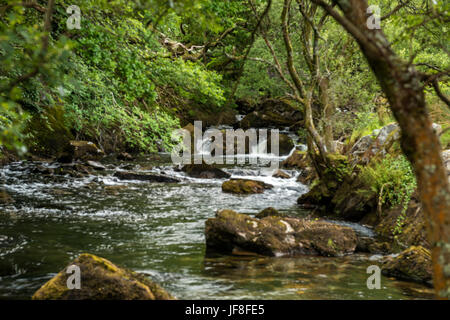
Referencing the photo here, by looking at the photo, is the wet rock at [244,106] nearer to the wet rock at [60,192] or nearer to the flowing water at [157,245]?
the flowing water at [157,245]

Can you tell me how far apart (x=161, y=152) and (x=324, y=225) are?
72.5ft

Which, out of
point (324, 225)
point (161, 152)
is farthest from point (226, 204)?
point (161, 152)

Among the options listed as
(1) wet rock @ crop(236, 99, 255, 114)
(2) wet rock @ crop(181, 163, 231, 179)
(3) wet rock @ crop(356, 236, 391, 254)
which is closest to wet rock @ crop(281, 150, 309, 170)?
(2) wet rock @ crop(181, 163, 231, 179)

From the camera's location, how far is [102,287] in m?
5.04

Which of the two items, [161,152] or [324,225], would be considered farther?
[161,152]

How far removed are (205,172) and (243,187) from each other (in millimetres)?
4316

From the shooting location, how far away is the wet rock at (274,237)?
8266 millimetres

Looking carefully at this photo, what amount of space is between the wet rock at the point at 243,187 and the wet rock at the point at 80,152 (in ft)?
34.1

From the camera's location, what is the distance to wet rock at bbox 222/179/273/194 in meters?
16.2

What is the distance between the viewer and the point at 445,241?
2881 mm

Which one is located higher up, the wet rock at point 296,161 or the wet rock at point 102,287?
the wet rock at point 296,161

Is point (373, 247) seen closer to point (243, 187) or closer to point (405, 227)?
point (405, 227)

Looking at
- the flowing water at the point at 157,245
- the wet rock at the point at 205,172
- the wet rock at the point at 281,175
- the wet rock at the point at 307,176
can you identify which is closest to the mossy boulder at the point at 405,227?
the flowing water at the point at 157,245
